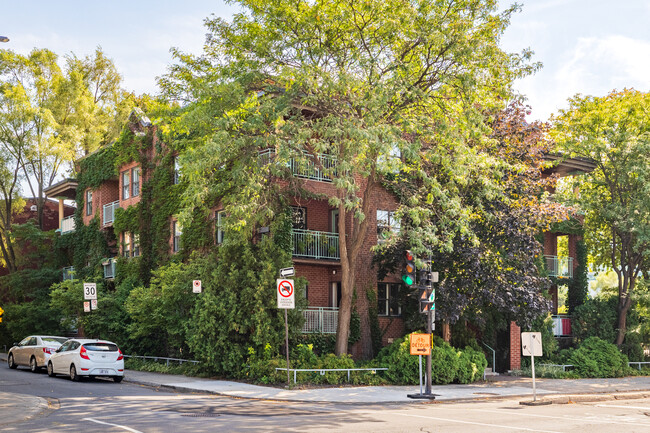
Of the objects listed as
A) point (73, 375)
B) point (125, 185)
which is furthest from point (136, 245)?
point (73, 375)

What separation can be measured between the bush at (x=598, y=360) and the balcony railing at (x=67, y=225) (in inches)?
1161

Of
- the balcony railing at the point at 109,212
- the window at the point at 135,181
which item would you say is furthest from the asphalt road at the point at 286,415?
the balcony railing at the point at 109,212

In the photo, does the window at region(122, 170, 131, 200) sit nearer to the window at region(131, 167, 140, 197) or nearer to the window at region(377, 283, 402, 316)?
the window at region(131, 167, 140, 197)

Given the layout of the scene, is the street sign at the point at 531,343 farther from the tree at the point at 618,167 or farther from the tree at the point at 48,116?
the tree at the point at 48,116

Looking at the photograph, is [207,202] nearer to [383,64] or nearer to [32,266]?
[383,64]

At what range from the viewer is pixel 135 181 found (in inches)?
1457

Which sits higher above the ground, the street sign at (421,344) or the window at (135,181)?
the window at (135,181)

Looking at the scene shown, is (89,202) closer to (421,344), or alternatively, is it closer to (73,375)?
(73,375)

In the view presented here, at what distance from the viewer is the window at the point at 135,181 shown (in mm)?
36697

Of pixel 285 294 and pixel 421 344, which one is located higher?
pixel 285 294

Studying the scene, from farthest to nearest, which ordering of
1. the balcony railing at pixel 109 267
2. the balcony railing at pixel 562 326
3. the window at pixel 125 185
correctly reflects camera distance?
the window at pixel 125 185 → the balcony railing at pixel 109 267 → the balcony railing at pixel 562 326

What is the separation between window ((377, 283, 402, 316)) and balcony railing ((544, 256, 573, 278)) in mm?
8420

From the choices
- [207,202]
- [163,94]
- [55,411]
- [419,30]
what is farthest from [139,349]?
[419,30]

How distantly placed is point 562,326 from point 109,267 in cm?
2339
